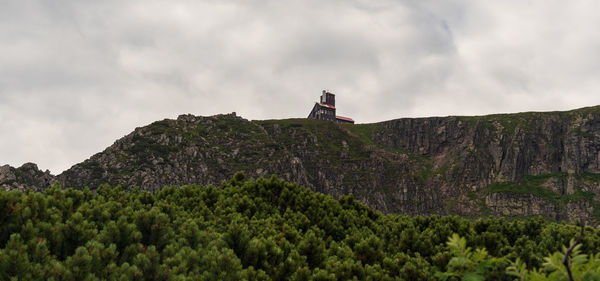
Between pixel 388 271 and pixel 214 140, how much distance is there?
191407 millimetres

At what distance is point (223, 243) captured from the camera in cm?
812

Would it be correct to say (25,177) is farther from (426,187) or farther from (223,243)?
(426,187)

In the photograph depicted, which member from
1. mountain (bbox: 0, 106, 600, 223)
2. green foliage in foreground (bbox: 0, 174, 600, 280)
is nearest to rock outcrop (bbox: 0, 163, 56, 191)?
mountain (bbox: 0, 106, 600, 223)

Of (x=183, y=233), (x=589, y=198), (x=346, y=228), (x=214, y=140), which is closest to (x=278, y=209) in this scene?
(x=346, y=228)

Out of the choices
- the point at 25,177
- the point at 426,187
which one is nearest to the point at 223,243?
the point at 25,177

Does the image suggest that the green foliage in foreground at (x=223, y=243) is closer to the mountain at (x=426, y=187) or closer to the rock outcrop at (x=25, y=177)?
the mountain at (x=426, y=187)

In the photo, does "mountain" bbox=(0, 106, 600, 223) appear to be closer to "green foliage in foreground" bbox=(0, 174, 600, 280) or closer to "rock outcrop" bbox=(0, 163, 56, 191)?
"rock outcrop" bbox=(0, 163, 56, 191)

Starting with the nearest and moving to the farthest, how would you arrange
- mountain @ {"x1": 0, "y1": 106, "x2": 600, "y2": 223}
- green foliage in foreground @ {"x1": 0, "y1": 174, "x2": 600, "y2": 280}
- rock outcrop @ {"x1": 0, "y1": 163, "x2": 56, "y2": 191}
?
green foliage in foreground @ {"x1": 0, "y1": 174, "x2": 600, "y2": 280}, rock outcrop @ {"x1": 0, "y1": 163, "x2": 56, "y2": 191}, mountain @ {"x1": 0, "y1": 106, "x2": 600, "y2": 223}

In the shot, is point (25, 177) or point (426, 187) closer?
point (25, 177)

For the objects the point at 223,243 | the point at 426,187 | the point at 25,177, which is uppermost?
the point at 25,177

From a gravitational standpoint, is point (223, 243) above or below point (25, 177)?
below

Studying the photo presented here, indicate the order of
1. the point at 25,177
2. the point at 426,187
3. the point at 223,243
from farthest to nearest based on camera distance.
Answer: the point at 426,187 → the point at 25,177 → the point at 223,243

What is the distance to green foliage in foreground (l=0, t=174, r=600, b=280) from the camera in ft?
19.5

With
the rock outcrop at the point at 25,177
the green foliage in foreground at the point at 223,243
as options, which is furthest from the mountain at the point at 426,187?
the green foliage in foreground at the point at 223,243
